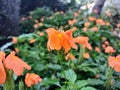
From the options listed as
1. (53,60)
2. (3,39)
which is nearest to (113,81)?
(53,60)

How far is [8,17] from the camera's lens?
397 cm

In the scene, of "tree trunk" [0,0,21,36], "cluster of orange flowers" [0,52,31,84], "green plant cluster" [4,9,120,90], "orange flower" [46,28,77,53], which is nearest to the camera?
"cluster of orange flowers" [0,52,31,84]

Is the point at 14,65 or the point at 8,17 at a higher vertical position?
the point at 8,17

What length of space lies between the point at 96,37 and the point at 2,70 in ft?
7.92

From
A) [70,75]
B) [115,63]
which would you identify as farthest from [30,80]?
[115,63]

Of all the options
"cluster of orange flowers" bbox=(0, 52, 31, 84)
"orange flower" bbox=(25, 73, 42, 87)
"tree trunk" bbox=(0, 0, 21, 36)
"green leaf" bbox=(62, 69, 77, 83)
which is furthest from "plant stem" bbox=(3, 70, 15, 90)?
"tree trunk" bbox=(0, 0, 21, 36)

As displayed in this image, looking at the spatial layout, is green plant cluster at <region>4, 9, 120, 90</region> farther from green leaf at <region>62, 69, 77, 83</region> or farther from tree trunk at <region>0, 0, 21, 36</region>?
tree trunk at <region>0, 0, 21, 36</region>

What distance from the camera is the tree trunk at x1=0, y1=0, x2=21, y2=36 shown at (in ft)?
12.8

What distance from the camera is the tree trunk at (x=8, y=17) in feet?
12.8

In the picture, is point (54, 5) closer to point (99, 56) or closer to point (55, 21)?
point (55, 21)

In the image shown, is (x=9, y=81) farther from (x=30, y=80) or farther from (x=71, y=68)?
(x=71, y=68)

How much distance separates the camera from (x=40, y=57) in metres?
2.35

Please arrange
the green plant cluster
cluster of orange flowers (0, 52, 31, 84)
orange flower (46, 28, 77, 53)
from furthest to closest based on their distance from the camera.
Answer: the green plant cluster, orange flower (46, 28, 77, 53), cluster of orange flowers (0, 52, 31, 84)

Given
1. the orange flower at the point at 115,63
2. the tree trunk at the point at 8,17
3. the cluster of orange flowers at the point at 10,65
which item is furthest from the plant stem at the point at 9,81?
the tree trunk at the point at 8,17
